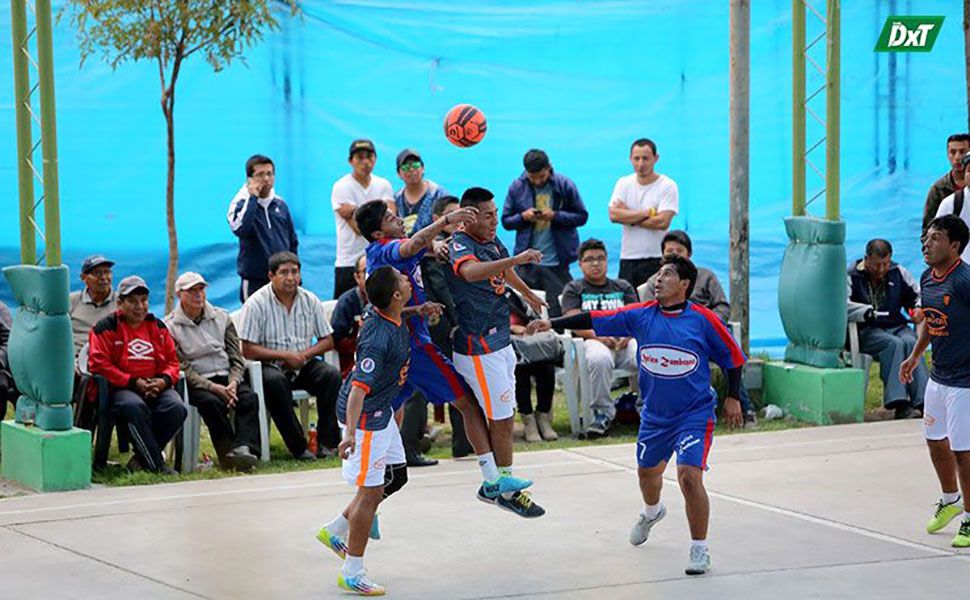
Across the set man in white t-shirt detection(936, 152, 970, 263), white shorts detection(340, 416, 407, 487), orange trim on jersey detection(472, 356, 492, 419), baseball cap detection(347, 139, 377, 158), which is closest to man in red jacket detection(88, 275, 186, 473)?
orange trim on jersey detection(472, 356, 492, 419)

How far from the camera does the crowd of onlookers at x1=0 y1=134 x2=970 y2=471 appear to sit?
11125 mm

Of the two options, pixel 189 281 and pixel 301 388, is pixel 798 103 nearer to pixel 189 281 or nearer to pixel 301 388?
pixel 301 388

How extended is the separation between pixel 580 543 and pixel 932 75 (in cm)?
895

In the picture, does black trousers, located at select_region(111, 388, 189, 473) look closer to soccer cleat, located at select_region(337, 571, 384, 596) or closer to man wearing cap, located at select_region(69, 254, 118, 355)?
man wearing cap, located at select_region(69, 254, 118, 355)

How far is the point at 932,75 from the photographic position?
16109 millimetres

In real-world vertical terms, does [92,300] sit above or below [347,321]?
above

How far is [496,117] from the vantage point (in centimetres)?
1512

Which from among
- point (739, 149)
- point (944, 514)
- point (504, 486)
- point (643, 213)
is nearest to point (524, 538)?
point (504, 486)

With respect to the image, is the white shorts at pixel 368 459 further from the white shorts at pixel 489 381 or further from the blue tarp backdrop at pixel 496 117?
the blue tarp backdrop at pixel 496 117

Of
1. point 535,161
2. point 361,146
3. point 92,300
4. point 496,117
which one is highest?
point 496,117

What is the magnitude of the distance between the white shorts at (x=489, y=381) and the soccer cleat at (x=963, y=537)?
2456 mm

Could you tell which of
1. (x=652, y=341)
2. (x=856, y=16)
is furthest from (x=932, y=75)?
(x=652, y=341)

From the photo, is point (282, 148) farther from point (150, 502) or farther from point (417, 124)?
point (150, 502)

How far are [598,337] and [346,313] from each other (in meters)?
1.92
